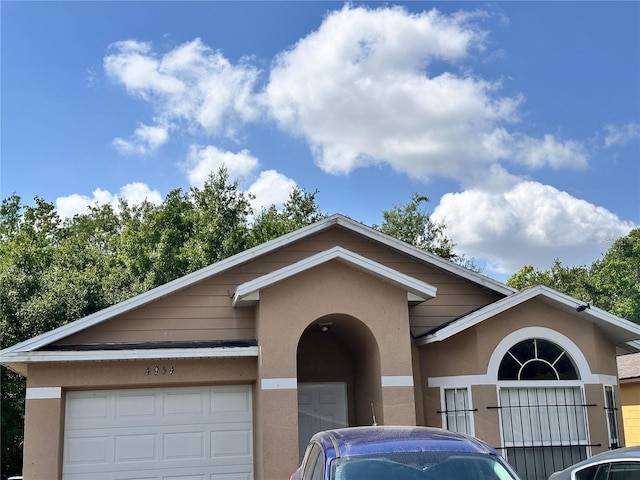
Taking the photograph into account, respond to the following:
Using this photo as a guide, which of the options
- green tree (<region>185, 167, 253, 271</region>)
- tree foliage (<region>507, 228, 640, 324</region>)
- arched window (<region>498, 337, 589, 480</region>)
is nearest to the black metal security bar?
arched window (<region>498, 337, 589, 480</region>)

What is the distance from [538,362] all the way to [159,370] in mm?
6771

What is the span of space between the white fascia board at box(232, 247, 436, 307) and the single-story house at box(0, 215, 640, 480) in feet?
0.08

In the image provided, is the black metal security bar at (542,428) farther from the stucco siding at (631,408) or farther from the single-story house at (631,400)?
the stucco siding at (631,408)

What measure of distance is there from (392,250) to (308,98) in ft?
13.2

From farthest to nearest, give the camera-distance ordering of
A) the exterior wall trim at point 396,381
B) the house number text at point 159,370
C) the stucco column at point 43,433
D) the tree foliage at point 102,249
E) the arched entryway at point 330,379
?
1. the tree foliage at point 102,249
2. the arched entryway at point 330,379
3. the house number text at point 159,370
4. the exterior wall trim at point 396,381
5. the stucco column at point 43,433

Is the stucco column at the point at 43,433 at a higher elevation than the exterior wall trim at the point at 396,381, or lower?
lower

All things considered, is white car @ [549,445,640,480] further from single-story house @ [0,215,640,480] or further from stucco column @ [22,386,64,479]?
stucco column @ [22,386,64,479]

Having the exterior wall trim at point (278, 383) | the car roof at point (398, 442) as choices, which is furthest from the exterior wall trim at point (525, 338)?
Answer: the car roof at point (398, 442)

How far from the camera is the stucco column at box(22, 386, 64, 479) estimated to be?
35.2 feet

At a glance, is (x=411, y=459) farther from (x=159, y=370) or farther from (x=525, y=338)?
(x=159, y=370)

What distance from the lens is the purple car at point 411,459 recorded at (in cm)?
504

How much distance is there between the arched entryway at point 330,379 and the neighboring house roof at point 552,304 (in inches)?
62.9

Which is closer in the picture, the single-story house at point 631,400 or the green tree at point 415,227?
the single-story house at point 631,400

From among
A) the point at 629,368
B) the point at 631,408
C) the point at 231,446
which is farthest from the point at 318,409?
the point at 629,368
